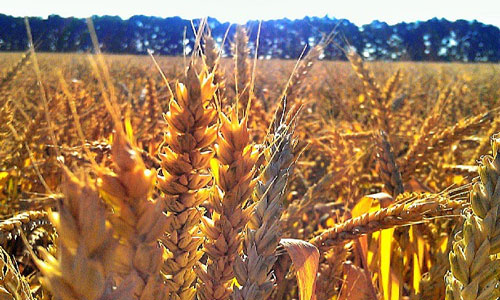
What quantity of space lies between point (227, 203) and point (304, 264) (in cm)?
16

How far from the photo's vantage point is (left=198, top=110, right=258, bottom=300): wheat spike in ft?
1.17

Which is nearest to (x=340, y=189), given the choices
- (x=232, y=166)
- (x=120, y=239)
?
(x=232, y=166)

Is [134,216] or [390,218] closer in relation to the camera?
[134,216]

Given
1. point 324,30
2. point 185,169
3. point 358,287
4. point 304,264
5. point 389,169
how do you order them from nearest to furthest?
point 185,169, point 304,264, point 358,287, point 389,169, point 324,30

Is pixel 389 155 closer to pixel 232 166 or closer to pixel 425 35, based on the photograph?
pixel 232 166

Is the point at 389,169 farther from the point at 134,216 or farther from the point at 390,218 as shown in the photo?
the point at 134,216

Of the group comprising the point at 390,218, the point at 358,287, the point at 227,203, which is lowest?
the point at 358,287

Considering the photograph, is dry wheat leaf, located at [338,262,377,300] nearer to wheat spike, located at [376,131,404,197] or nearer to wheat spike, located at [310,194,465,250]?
wheat spike, located at [310,194,465,250]

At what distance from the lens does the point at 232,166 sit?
36 cm

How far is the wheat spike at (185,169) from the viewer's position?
338 mm

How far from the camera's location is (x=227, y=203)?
37cm

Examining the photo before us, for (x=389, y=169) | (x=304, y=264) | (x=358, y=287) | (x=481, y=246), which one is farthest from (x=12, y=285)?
(x=389, y=169)

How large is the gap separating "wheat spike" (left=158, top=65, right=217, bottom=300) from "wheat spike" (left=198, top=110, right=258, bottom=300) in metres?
0.01

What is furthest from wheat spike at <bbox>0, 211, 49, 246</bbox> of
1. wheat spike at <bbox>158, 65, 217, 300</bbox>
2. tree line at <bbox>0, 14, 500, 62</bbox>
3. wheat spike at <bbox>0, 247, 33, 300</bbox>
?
tree line at <bbox>0, 14, 500, 62</bbox>
